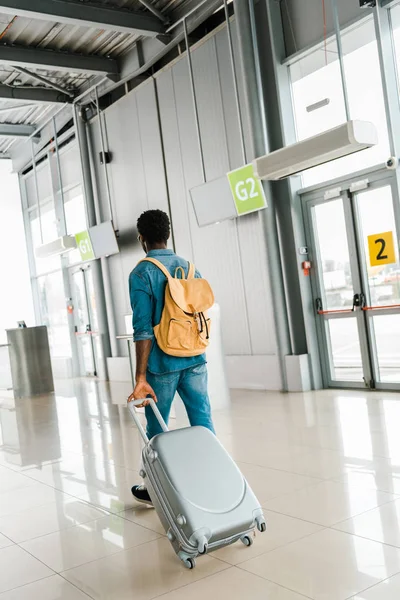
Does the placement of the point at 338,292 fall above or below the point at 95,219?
below

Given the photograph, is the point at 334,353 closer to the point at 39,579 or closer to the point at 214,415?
the point at 214,415

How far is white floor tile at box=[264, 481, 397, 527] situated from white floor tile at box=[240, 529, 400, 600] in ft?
0.90

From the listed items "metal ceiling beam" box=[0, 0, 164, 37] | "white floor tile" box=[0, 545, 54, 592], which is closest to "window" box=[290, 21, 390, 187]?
"metal ceiling beam" box=[0, 0, 164, 37]

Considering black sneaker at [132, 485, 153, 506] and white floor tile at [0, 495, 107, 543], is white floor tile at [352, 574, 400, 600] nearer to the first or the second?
black sneaker at [132, 485, 153, 506]

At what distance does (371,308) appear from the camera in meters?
7.12

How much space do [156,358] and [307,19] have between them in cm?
592

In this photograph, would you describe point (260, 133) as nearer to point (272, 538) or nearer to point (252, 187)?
point (252, 187)

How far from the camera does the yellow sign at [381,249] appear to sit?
6.84 meters

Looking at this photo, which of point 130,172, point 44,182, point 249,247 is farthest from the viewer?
point 44,182

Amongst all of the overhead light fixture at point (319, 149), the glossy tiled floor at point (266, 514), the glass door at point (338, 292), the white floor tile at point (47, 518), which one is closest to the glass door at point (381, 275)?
the glass door at point (338, 292)

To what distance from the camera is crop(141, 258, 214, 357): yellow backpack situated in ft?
10.0

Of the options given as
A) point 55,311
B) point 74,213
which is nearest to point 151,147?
point 74,213

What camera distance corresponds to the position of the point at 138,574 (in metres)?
2.61

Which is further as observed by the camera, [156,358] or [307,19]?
[307,19]
